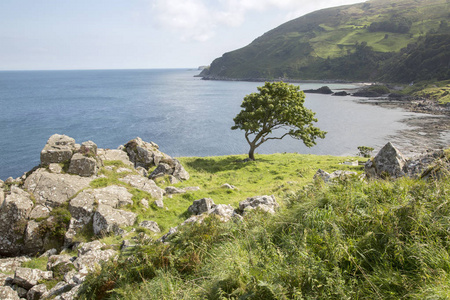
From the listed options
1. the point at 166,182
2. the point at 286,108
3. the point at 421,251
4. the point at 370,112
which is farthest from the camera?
the point at 370,112

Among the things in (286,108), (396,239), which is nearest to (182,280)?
(396,239)

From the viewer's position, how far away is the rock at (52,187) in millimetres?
18281

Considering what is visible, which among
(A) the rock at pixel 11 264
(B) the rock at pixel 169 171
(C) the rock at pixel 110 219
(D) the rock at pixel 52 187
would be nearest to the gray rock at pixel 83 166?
(D) the rock at pixel 52 187

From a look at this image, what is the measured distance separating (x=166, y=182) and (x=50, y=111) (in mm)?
116934

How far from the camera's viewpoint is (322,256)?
20.4 ft

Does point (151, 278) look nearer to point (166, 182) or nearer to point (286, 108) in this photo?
point (166, 182)

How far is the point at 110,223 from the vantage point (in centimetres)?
1631

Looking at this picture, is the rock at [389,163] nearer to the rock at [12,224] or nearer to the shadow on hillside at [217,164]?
the rock at [12,224]

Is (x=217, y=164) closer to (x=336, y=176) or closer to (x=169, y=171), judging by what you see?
(x=169, y=171)

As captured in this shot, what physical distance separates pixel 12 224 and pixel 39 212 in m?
1.55

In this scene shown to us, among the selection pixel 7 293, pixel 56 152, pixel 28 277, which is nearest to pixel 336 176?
pixel 28 277

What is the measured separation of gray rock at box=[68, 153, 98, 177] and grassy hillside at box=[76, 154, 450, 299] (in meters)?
15.8

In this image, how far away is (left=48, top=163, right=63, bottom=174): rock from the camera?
21.4m

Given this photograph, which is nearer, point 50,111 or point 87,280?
point 87,280
